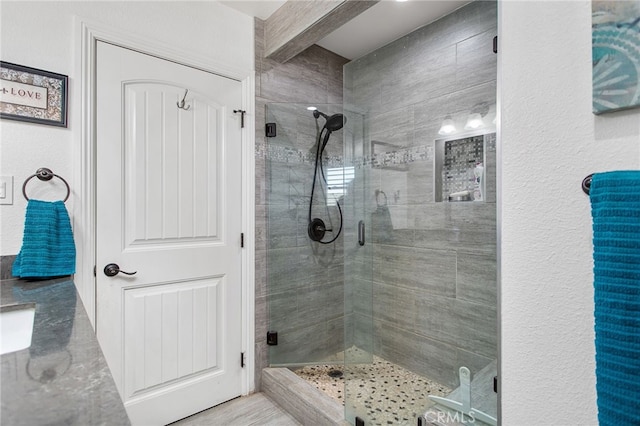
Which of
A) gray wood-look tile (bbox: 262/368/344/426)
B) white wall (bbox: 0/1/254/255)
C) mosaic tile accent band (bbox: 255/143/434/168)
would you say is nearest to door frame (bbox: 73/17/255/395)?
white wall (bbox: 0/1/254/255)

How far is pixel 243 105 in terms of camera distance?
2.18 m

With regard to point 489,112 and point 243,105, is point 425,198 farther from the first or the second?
point 243,105

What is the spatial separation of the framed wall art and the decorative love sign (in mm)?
2045

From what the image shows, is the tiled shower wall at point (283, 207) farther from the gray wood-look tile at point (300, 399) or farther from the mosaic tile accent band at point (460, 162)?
the mosaic tile accent band at point (460, 162)

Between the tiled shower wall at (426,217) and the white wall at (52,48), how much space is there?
1363 mm

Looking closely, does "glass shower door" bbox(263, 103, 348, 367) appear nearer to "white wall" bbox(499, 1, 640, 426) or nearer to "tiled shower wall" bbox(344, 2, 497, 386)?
"tiled shower wall" bbox(344, 2, 497, 386)

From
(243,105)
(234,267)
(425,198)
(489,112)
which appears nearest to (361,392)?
(234,267)

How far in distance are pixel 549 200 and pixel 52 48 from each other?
2152mm

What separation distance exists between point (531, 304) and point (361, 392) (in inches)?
51.9

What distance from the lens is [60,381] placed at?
537 mm

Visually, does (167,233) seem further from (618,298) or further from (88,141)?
(618,298)

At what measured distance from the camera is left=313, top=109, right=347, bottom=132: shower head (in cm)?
244

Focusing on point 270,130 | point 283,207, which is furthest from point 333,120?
point 283,207

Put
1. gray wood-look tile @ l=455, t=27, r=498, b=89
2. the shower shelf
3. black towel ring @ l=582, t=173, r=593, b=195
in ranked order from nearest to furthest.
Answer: black towel ring @ l=582, t=173, r=593, b=195 → the shower shelf → gray wood-look tile @ l=455, t=27, r=498, b=89
